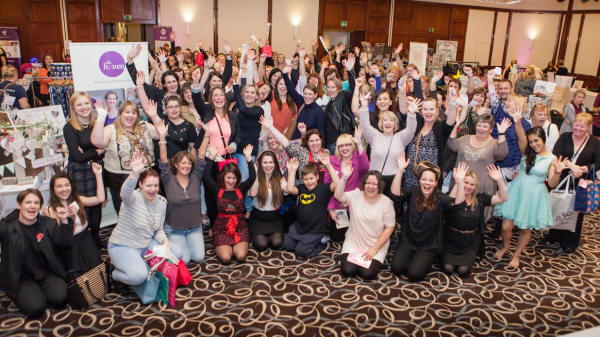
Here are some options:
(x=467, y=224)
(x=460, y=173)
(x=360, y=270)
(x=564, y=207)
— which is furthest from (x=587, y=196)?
(x=360, y=270)

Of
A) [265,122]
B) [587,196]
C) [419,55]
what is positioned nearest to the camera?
[587,196]

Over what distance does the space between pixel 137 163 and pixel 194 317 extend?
1.31 m

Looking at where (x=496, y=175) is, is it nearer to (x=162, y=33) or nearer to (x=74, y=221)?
(x=74, y=221)

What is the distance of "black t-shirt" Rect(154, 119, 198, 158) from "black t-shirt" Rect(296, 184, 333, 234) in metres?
1.28

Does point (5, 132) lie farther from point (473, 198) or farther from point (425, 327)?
point (473, 198)

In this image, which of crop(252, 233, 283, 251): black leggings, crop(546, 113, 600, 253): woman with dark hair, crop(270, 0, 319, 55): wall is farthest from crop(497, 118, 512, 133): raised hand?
crop(270, 0, 319, 55): wall

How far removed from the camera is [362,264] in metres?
4.05

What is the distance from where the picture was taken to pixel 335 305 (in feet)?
12.2

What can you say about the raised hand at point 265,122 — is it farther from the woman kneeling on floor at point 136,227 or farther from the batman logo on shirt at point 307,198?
the woman kneeling on floor at point 136,227

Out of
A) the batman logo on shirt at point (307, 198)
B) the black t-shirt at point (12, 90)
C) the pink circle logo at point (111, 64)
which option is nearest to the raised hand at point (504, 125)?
the batman logo on shirt at point (307, 198)

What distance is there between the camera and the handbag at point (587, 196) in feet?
14.7

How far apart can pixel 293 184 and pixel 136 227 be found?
1.59m

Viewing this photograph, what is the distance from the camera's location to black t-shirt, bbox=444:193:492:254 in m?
4.12

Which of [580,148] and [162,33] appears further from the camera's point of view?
[162,33]
